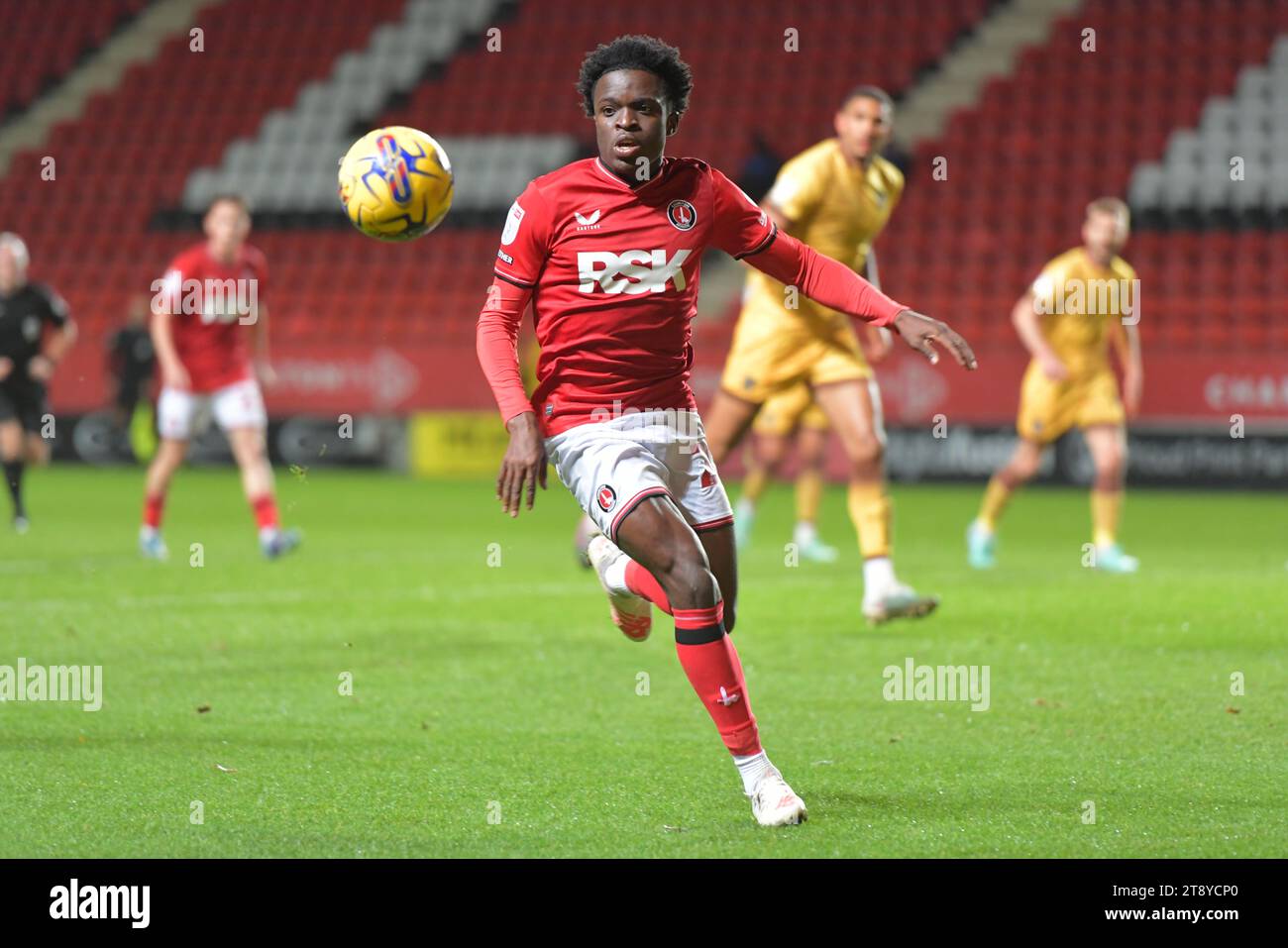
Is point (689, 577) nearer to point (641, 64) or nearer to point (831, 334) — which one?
point (641, 64)

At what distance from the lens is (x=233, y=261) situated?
1260 centimetres

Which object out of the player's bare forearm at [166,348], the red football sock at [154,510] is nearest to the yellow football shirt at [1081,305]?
the player's bare forearm at [166,348]

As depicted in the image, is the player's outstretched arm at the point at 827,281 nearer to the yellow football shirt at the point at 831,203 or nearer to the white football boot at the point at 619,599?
the white football boot at the point at 619,599

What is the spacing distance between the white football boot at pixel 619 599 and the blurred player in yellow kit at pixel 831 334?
2.97 m

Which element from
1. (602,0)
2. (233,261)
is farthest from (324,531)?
(602,0)

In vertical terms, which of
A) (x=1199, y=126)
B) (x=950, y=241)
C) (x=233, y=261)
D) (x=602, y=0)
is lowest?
(x=233, y=261)

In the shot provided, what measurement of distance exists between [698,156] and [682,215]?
1993cm

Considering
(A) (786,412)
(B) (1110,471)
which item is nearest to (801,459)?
(A) (786,412)

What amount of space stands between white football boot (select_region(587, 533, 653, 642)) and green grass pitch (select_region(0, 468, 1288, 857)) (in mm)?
392

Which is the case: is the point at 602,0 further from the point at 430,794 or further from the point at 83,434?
the point at 430,794

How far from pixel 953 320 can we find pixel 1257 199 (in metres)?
4.16

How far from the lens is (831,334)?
31.3ft

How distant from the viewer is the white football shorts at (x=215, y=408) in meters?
12.5

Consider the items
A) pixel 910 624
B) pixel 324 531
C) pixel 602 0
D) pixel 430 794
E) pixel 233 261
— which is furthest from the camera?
pixel 602 0
